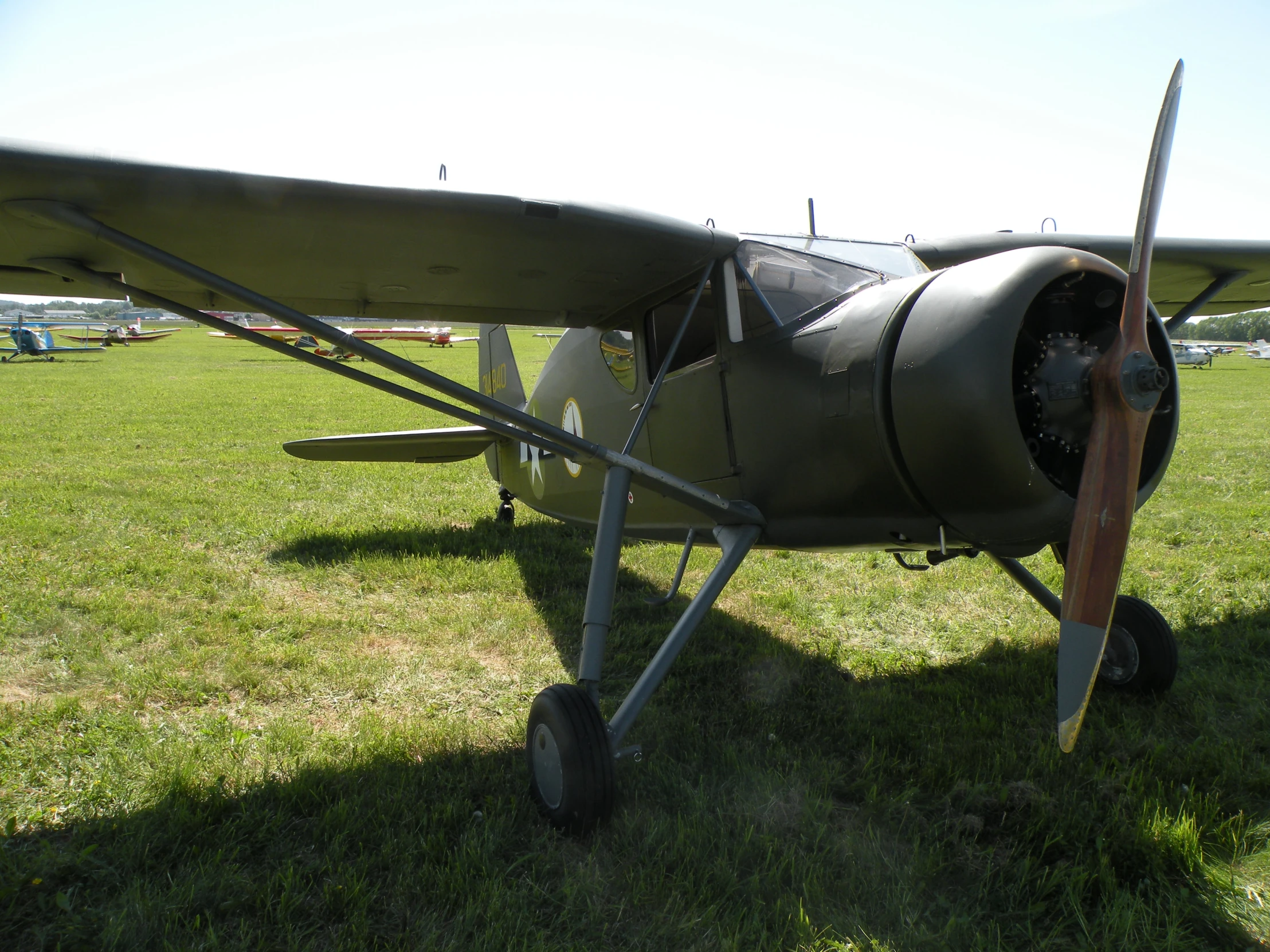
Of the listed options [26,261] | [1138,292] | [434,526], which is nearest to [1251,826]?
[1138,292]

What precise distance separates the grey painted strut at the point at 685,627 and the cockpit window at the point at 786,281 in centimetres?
91

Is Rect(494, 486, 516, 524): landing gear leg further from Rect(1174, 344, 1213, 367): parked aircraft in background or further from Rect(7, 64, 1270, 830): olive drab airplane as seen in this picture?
Rect(1174, 344, 1213, 367): parked aircraft in background

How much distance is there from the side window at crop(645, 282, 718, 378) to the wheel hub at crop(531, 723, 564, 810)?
6.33 ft

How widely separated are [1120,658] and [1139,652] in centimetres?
10

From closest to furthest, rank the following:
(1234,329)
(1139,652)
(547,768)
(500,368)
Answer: (547,768) < (1139,652) < (500,368) < (1234,329)

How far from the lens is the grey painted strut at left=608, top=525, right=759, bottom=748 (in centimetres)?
318

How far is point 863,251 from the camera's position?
3.99 m

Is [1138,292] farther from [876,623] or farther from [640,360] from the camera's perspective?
[876,623]

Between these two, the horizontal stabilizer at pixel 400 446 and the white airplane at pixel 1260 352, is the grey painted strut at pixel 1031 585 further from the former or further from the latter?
the white airplane at pixel 1260 352

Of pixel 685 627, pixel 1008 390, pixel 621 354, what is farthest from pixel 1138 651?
pixel 621 354

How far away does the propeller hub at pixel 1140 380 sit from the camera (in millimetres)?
2520

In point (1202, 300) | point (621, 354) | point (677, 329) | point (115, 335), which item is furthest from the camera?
point (115, 335)

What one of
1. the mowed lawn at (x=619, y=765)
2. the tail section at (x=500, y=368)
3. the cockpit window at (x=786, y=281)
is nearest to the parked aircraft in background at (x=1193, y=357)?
the mowed lawn at (x=619, y=765)

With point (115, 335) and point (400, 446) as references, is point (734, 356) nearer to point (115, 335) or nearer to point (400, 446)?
point (400, 446)
